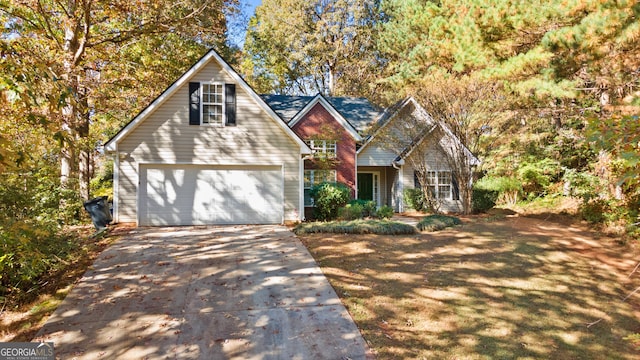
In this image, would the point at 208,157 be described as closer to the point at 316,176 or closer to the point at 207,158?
the point at 207,158

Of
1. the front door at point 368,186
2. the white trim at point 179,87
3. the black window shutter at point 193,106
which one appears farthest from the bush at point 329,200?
the black window shutter at point 193,106

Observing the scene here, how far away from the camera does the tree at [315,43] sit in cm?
2781

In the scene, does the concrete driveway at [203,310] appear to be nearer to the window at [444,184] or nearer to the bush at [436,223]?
the bush at [436,223]

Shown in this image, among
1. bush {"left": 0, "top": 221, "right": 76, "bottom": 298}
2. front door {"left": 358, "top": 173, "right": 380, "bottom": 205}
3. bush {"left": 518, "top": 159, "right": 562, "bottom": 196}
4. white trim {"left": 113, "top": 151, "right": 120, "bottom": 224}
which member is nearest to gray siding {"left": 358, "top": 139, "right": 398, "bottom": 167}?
front door {"left": 358, "top": 173, "right": 380, "bottom": 205}

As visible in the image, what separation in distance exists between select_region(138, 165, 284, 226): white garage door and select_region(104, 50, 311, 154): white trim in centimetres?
122

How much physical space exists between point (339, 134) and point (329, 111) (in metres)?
1.26

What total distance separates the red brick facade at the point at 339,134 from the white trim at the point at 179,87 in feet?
13.6

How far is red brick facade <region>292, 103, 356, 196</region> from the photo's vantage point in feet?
55.0

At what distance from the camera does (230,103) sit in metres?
12.5

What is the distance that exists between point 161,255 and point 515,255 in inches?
323

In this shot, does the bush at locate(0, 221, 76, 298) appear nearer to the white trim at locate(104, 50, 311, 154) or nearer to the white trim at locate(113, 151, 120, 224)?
the white trim at locate(113, 151, 120, 224)

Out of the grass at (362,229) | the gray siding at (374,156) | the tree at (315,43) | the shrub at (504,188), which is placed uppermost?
the tree at (315,43)

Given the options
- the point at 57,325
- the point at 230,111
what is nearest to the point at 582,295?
the point at 57,325

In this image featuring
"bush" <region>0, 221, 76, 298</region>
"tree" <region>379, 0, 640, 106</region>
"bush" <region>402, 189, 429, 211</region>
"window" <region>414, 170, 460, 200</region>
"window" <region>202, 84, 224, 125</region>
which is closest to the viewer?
"bush" <region>0, 221, 76, 298</region>
